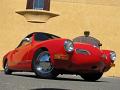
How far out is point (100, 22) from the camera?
23.0m

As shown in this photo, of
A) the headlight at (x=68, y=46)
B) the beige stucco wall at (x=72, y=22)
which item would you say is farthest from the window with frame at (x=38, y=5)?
the headlight at (x=68, y=46)

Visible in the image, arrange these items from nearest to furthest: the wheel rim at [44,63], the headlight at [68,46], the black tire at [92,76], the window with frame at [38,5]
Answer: the headlight at [68,46] < the wheel rim at [44,63] < the black tire at [92,76] < the window with frame at [38,5]

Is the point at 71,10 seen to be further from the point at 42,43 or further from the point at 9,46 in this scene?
the point at 42,43

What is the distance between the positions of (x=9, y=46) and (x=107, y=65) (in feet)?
41.2

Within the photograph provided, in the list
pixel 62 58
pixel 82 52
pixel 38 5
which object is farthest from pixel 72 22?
pixel 62 58

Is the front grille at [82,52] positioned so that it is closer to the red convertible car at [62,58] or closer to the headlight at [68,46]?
the red convertible car at [62,58]

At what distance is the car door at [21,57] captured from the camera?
10.4 m

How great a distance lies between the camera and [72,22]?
22812mm

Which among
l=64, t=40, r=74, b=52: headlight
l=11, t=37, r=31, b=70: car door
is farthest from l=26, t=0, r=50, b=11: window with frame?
l=64, t=40, r=74, b=52: headlight

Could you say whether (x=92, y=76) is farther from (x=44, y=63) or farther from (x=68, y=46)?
(x=68, y=46)

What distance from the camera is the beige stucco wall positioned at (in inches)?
875

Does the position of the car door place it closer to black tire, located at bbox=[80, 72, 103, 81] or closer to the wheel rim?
the wheel rim

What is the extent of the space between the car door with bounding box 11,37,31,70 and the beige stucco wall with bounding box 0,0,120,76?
35.5 feet

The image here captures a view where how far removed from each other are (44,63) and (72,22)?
13.2m
